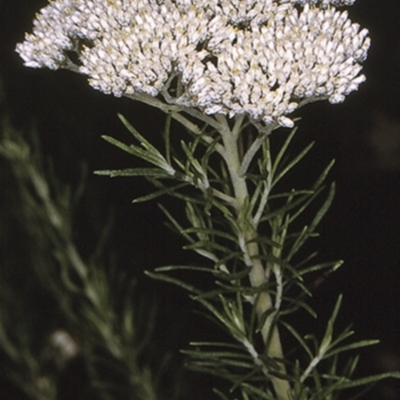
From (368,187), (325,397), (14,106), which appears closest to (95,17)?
(325,397)

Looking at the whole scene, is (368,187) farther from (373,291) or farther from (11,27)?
(11,27)

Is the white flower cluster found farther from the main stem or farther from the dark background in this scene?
the dark background

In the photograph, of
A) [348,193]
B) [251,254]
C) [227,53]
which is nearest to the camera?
[227,53]

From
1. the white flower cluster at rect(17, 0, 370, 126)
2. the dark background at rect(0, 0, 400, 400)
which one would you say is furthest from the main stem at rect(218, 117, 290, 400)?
the dark background at rect(0, 0, 400, 400)

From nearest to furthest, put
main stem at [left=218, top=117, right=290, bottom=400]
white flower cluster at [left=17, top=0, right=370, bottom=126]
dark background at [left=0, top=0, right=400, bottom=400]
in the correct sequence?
white flower cluster at [left=17, top=0, right=370, bottom=126] < main stem at [left=218, top=117, right=290, bottom=400] < dark background at [left=0, top=0, right=400, bottom=400]

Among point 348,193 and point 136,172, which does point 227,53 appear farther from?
point 348,193

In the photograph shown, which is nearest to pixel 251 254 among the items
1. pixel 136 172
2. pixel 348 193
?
pixel 136 172

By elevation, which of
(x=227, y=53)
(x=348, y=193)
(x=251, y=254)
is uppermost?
(x=348, y=193)

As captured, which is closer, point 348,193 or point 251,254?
point 251,254
